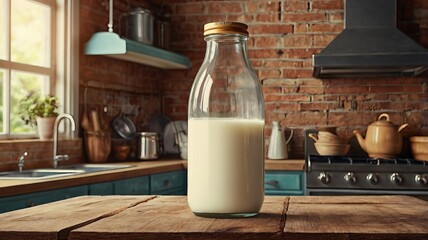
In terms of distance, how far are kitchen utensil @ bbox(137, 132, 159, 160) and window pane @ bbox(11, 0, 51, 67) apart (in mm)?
966

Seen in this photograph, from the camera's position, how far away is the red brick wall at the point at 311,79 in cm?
475

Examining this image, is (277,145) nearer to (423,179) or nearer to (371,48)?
(371,48)

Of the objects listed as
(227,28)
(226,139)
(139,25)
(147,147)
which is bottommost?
(147,147)

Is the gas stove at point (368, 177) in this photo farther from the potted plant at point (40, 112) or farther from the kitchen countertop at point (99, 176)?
the potted plant at point (40, 112)

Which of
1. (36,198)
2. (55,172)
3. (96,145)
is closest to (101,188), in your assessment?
(55,172)

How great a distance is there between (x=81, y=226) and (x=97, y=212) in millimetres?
192

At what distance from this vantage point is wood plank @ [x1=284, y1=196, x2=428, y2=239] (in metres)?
1.07

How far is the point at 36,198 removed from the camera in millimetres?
2719

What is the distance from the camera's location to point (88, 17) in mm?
4082

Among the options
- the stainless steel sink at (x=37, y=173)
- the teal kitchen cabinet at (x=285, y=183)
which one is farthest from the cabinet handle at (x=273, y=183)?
the stainless steel sink at (x=37, y=173)

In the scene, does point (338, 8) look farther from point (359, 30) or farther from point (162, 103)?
point (162, 103)

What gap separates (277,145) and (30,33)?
1952mm

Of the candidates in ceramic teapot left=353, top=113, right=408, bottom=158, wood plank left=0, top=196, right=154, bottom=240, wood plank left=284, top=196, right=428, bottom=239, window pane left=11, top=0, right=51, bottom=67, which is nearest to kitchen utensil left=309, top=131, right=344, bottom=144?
ceramic teapot left=353, top=113, right=408, bottom=158

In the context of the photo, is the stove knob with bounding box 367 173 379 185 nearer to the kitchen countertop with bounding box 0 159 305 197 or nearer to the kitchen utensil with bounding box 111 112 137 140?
the kitchen countertop with bounding box 0 159 305 197
